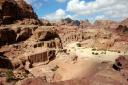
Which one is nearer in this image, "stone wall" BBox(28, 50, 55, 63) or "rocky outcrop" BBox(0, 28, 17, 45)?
"stone wall" BBox(28, 50, 55, 63)

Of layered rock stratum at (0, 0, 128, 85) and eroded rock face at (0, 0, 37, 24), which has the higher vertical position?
eroded rock face at (0, 0, 37, 24)

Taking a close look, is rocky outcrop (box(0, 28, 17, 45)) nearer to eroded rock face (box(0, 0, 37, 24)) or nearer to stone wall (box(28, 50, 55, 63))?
eroded rock face (box(0, 0, 37, 24))

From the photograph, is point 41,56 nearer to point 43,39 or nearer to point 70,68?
point 43,39

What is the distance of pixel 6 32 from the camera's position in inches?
1543

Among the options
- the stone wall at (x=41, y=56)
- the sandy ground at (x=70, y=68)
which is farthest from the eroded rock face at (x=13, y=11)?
the sandy ground at (x=70, y=68)

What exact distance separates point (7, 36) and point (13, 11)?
662 cm

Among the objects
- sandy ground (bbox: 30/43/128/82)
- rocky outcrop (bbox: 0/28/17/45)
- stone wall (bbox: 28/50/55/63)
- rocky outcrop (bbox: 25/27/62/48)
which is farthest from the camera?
rocky outcrop (bbox: 25/27/62/48)

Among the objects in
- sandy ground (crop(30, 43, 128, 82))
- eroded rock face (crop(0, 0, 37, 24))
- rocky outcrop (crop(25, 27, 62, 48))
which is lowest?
sandy ground (crop(30, 43, 128, 82))

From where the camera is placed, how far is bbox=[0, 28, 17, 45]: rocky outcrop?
38.7 meters

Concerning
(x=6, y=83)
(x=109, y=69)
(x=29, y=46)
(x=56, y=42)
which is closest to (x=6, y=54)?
(x=29, y=46)

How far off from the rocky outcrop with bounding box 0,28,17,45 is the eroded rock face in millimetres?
3105

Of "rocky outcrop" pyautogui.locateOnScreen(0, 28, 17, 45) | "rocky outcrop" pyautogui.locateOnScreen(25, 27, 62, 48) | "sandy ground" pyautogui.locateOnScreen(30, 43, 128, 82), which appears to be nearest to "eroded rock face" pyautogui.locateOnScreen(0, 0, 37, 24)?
"rocky outcrop" pyautogui.locateOnScreen(0, 28, 17, 45)

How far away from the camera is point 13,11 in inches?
1766

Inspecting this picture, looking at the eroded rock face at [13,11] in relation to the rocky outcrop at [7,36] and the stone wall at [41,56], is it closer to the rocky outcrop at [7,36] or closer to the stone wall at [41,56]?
the rocky outcrop at [7,36]
